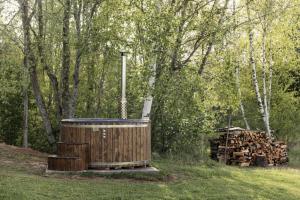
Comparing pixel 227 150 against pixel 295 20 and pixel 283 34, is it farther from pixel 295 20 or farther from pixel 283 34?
pixel 295 20

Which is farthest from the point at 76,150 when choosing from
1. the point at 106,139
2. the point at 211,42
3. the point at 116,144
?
the point at 211,42

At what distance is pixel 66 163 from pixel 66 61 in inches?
237

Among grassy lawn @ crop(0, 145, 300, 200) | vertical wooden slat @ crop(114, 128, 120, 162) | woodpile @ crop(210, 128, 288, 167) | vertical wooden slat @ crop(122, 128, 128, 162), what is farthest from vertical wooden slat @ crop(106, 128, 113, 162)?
woodpile @ crop(210, 128, 288, 167)

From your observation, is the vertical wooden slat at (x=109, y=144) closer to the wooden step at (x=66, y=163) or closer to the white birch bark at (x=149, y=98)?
the wooden step at (x=66, y=163)

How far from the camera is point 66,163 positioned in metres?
12.0

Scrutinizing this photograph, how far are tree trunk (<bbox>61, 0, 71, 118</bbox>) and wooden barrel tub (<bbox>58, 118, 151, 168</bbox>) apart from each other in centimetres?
467

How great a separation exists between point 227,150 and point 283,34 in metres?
9.02

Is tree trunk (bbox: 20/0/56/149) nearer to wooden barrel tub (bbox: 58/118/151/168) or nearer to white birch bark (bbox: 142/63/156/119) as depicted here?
white birch bark (bbox: 142/63/156/119)

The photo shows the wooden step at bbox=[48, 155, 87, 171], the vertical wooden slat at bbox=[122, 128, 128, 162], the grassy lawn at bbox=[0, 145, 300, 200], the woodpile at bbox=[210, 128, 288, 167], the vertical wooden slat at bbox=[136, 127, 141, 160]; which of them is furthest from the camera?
the woodpile at bbox=[210, 128, 288, 167]

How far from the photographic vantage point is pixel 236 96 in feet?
55.1

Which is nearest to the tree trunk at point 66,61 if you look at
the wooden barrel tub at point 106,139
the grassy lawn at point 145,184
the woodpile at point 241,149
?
the grassy lawn at point 145,184

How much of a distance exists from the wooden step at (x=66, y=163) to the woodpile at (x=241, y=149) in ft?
28.8

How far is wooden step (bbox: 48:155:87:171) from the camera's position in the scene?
39.3 feet

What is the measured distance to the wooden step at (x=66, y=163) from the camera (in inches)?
472
